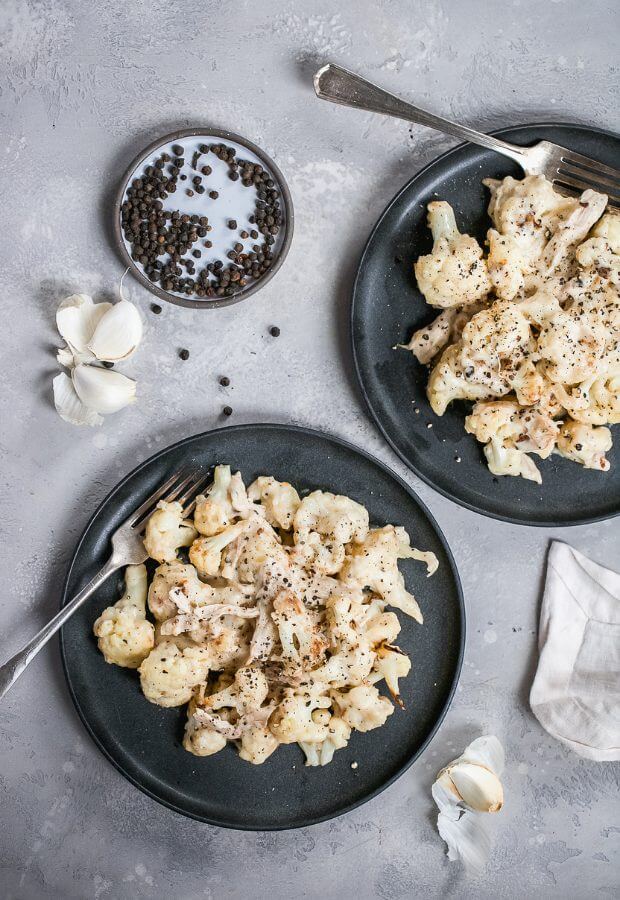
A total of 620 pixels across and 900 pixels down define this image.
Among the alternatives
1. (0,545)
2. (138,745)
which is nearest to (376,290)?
(0,545)

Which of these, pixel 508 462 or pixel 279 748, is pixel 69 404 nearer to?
pixel 279 748

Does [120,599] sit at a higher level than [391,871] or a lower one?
higher

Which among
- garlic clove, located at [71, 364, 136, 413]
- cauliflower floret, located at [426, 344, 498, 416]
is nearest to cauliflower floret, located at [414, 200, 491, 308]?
cauliflower floret, located at [426, 344, 498, 416]

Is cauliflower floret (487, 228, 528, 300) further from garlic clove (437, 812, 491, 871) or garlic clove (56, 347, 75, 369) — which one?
garlic clove (437, 812, 491, 871)

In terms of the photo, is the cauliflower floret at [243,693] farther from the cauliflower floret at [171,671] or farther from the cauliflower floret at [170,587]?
the cauliflower floret at [170,587]

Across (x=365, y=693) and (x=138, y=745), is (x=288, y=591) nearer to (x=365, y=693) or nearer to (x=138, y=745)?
(x=365, y=693)

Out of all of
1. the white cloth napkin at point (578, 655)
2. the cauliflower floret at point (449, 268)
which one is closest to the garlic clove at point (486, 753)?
the white cloth napkin at point (578, 655)

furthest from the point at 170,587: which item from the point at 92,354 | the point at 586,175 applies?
the point at 586,175
